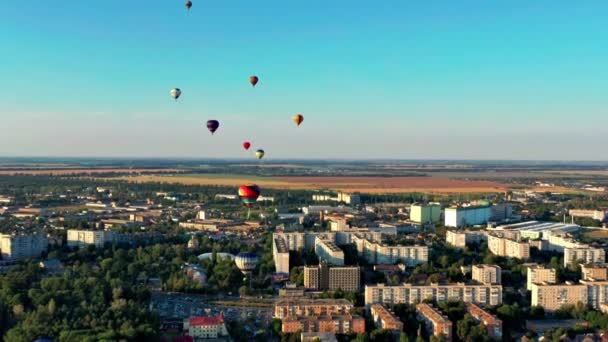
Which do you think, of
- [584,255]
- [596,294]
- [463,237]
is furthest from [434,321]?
[463,237]

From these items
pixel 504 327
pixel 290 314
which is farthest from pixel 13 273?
pixel 504 327

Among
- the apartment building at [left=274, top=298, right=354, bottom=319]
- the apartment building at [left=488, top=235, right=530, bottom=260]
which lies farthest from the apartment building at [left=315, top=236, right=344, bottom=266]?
the apartment building at [left=488, top=235, right=530, bottom=260]

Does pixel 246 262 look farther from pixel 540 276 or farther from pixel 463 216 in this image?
pixel 463 216

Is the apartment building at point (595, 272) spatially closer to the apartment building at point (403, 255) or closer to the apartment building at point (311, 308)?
the apartment building at point (403, 255)

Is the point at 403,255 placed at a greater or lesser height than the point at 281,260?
lesser

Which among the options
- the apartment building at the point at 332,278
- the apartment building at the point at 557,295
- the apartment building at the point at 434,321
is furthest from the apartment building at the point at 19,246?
the apartment building at the point at 557,295

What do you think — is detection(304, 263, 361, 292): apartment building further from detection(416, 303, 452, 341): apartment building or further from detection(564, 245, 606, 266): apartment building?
detection(564, 245, 606, 266): apartment building

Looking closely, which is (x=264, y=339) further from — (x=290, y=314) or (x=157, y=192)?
(x=157, y=192)
